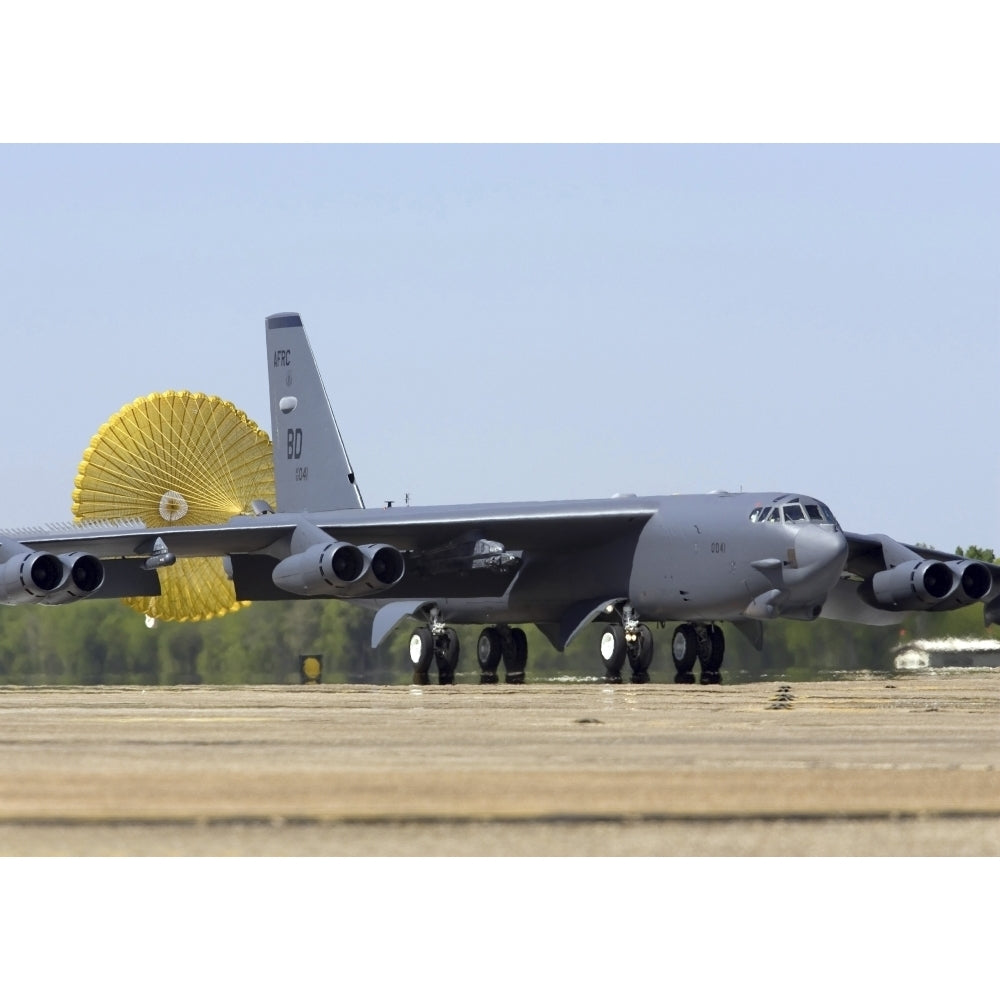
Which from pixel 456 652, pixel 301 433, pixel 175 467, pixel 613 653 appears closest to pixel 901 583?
pixel 613 653

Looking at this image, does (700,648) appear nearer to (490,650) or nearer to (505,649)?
(505,649)

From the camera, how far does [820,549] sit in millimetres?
29188

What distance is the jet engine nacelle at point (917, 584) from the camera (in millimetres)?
31906

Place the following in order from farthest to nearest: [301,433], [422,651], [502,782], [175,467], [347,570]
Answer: [175,467] → [301,433] → [422,651] → [347,570] → [502,782]

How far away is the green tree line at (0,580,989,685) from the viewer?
3697cm

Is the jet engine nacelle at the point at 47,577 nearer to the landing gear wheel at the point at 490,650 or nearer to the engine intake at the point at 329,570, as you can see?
the engine intake at the point at 329,570

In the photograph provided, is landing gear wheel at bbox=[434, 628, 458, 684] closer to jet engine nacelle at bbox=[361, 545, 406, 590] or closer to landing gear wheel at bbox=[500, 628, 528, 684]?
landing gear wheel at bbox=[500, 628, 528, 684]

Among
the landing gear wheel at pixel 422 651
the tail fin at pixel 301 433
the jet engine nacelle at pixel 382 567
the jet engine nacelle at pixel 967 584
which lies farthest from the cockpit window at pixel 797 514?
the tail fin at pixel 301 433

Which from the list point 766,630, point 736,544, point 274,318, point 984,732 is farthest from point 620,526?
point 984,732

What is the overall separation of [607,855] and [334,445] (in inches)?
1272

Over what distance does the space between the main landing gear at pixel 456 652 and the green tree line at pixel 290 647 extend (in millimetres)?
538

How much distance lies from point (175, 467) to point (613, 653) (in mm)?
13897

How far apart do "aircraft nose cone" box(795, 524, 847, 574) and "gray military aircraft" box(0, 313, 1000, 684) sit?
0.07 ft

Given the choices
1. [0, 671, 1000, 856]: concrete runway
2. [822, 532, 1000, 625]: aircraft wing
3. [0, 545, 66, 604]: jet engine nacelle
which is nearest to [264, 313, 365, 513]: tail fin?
[0, 545, 66, 604]: jet engine nacelle
